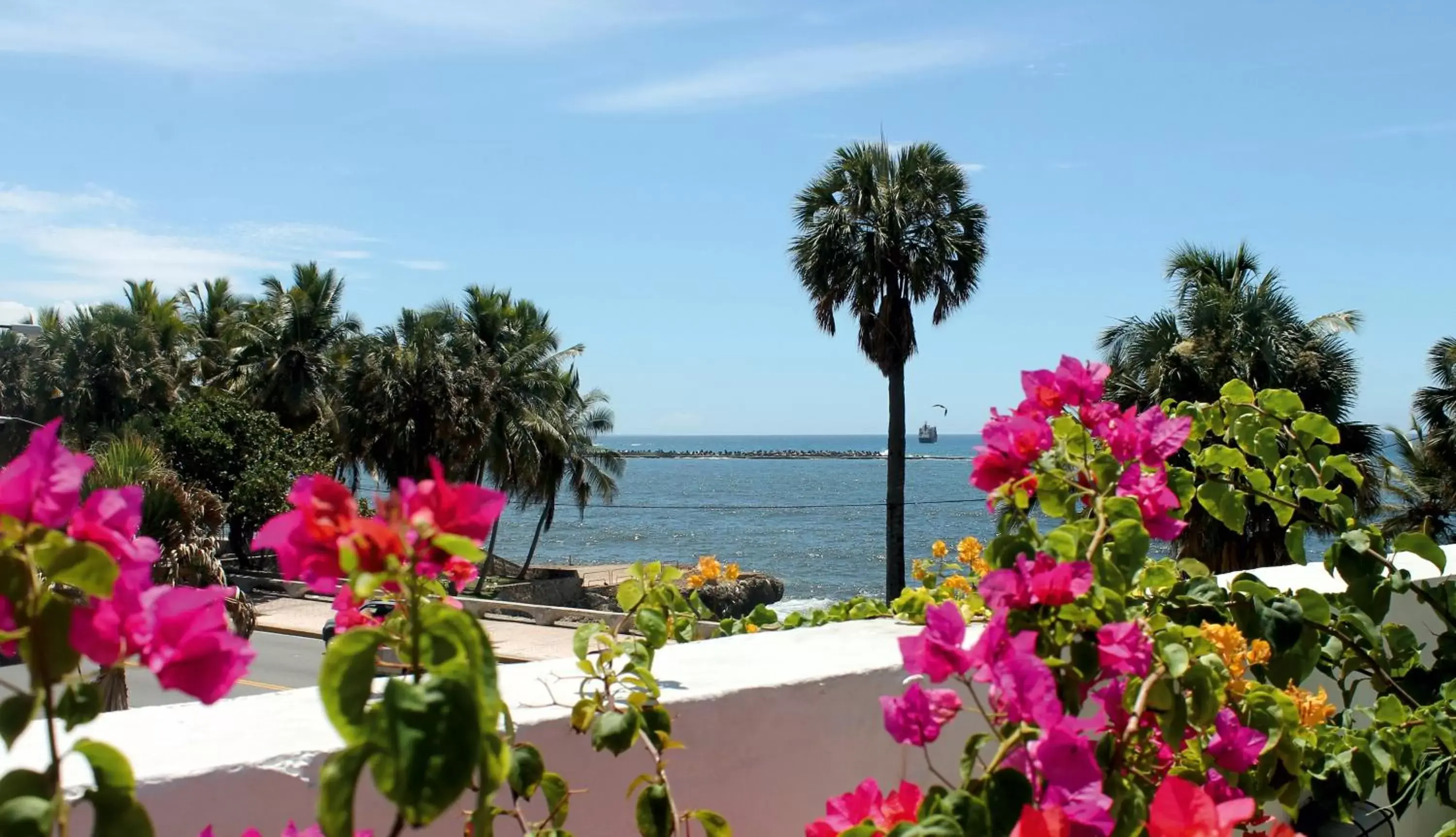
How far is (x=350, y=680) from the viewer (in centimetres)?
76

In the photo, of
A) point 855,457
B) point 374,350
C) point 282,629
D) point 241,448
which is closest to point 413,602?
point 282,629

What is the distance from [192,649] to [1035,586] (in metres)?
0.82

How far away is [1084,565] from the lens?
124cm

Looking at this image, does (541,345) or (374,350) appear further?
(541,345)

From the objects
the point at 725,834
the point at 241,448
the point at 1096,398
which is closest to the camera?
the point at 725,834

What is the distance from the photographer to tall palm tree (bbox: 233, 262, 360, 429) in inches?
1297

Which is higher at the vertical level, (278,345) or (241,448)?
(278,345)

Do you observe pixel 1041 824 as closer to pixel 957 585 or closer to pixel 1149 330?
pixel 957 585

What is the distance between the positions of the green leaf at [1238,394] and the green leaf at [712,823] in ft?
3.90

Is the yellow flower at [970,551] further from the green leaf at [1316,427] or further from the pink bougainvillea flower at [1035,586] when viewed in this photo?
the pink bougainvillea flower at [1035,586]

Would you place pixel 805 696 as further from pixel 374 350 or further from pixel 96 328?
pixel 96 328

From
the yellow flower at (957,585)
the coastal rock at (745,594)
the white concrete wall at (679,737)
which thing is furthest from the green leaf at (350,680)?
the coastal rock at (745,594)

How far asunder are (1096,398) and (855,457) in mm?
183880

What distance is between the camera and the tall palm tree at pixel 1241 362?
16.5m
